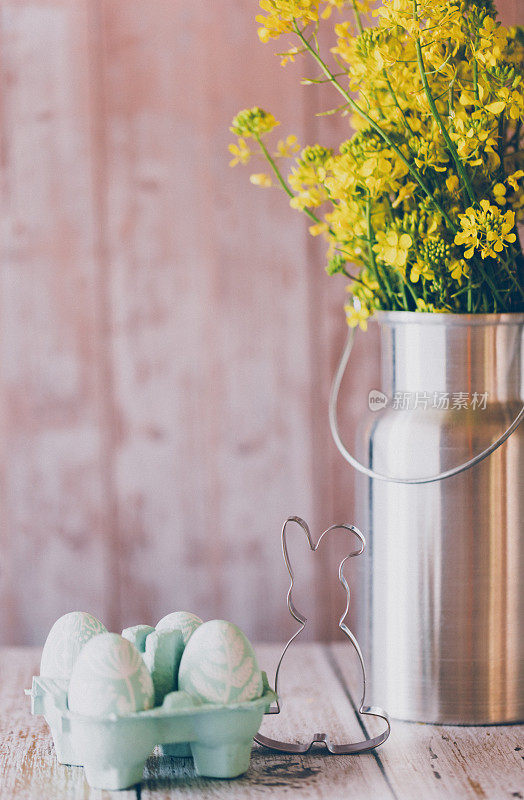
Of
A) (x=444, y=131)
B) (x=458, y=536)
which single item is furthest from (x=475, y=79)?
(x=458, y=536)

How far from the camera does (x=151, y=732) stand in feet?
1.92

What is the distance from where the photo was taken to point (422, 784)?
0.63 meters

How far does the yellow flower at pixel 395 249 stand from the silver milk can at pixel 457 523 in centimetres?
5

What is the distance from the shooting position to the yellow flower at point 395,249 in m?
0.70

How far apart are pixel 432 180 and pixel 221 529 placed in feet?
1.60

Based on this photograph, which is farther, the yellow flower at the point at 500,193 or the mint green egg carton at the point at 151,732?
the yellow flower at the point at 500,193

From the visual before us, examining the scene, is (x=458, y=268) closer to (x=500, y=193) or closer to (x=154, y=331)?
(x=500, y=193)

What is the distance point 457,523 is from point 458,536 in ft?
0.03
